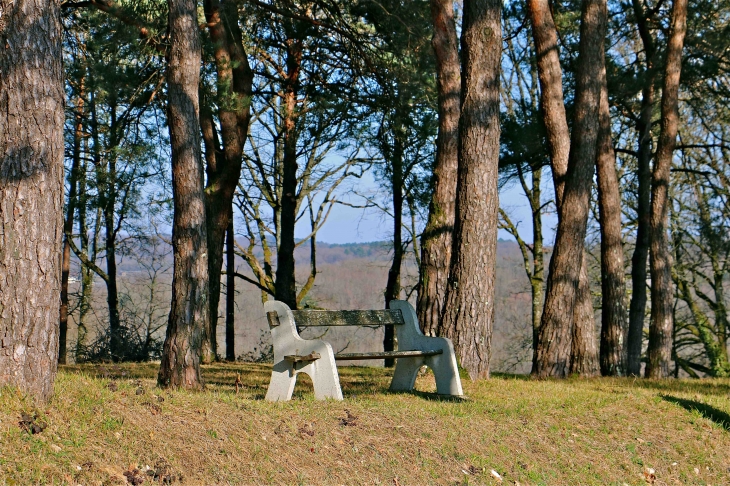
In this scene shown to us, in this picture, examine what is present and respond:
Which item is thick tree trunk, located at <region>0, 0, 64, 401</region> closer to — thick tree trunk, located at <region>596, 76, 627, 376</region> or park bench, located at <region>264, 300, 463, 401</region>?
park bench, located at <region>264, 300, 463, 401</region>

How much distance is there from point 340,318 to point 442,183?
3.31 m

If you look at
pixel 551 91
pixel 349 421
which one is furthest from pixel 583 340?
pixel 349 421

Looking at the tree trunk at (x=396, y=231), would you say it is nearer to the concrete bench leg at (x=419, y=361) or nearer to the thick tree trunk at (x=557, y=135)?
the thick tree trunk at (x=557, y=135)

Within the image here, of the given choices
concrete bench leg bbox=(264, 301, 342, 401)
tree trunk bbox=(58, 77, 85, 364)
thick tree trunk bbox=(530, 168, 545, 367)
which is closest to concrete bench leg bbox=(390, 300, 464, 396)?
concrete bench leg bbox=(264, 301, 342, 401)

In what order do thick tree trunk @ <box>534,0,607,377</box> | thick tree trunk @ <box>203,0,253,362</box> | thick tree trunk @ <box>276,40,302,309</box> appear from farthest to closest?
thick tree trunk @ <box>276,40,302,309</box> < thick tree trunk @ <box>203,0,253,362</box> < thick tree trunk @ <box>534,0,607,377</box>

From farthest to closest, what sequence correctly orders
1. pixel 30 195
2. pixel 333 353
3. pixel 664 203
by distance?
1. pixel 664 203
2. pixel 333 353
3. pixel 30 195

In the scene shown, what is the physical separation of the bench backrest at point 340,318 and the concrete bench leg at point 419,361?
0.15 metres

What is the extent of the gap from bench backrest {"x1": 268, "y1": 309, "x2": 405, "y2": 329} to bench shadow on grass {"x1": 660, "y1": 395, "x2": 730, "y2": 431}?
301 cm

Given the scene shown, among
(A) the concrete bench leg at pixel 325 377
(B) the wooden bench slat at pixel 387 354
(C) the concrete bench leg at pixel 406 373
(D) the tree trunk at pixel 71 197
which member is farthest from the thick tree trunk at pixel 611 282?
(D) the tree trunk at pixel 71 197

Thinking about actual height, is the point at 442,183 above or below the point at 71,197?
below

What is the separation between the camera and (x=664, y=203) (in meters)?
13.8

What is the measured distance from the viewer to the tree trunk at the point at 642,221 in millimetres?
14242

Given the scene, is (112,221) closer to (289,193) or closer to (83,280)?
(83,280)

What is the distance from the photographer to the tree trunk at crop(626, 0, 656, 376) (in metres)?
14.2
